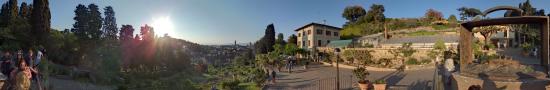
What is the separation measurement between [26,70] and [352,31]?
4696cm

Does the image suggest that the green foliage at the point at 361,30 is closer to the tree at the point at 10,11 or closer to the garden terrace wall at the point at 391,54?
the garden terrace wall at the point at 391,54

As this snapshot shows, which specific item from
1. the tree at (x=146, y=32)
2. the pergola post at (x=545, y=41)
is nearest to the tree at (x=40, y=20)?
the tree at (x=146, y=32)

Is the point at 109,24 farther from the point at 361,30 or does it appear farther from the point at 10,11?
the point at 361,30

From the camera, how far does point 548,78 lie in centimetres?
769

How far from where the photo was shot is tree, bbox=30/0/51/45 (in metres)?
26.5

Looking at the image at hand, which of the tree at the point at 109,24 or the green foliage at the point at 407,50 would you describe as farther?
the tree at the point at 109,24

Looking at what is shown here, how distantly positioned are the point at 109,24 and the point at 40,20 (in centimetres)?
1801

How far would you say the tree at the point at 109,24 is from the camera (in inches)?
1713

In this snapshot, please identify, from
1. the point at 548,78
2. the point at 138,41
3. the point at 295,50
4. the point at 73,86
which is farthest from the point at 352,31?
the point at 548,78

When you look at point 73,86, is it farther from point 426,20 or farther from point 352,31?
point 426,20

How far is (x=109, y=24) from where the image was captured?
145 ft

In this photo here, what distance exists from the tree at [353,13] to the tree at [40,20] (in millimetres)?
44334

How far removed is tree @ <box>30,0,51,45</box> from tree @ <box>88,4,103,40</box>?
981 cm

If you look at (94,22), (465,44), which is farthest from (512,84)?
(94,22)
